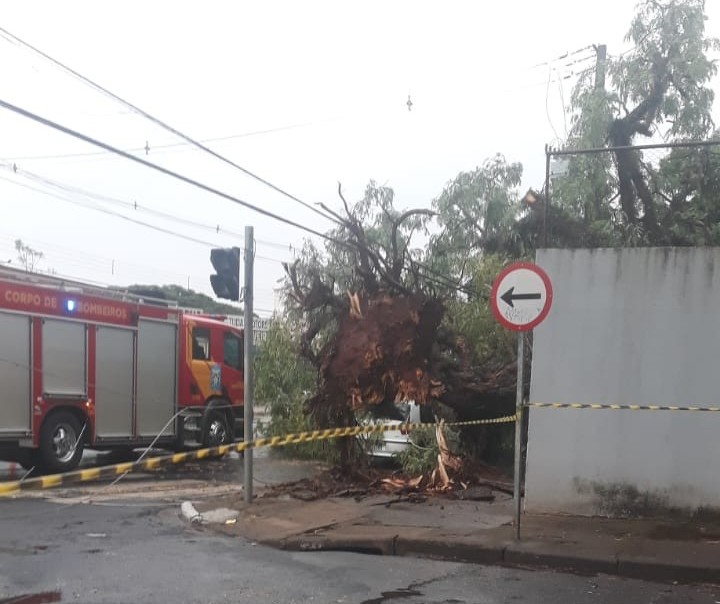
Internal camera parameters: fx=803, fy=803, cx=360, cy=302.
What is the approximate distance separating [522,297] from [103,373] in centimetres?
919

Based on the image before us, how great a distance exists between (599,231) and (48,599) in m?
10.1

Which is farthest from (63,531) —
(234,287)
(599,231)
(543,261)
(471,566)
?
(599,231)

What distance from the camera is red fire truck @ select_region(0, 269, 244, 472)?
12.7 metres

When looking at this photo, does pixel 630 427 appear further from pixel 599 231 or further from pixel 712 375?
pixel 599 231

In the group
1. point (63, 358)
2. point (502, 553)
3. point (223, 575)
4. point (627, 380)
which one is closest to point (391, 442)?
point (627, 380)

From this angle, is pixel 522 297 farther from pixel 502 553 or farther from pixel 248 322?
pixel 248 322

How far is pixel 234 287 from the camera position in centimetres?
1007

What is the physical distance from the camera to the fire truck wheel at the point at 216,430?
16497 millimetres

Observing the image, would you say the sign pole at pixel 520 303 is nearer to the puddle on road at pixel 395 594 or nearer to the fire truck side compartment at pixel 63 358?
the puddle on road at pixel 395 594

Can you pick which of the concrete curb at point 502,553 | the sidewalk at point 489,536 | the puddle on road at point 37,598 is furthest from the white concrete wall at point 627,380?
the puddle on road at point 37,598

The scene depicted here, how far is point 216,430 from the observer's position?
55.0 ft

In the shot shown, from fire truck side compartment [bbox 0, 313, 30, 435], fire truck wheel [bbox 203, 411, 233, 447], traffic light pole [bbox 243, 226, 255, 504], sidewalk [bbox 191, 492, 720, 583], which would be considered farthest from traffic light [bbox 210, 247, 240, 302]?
fire truck wheel [bbox 203, 411, 233, 447]

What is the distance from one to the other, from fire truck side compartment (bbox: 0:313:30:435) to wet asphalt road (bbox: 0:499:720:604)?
448 centimetres

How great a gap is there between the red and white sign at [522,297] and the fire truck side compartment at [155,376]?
9.29m
